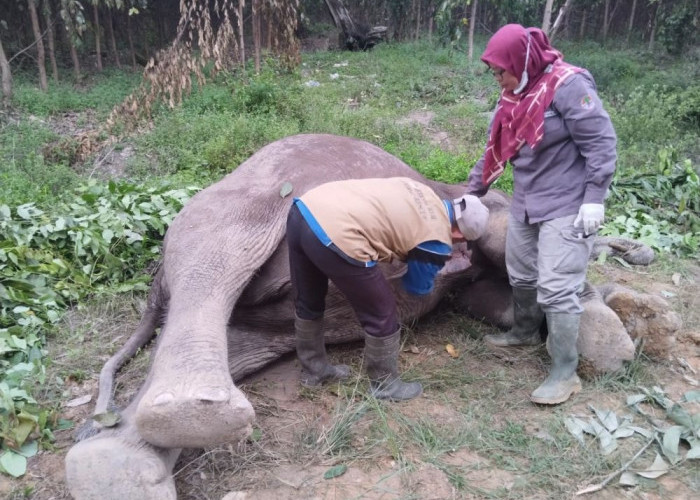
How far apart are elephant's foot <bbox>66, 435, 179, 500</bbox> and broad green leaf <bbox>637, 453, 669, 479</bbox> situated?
1.77 meters

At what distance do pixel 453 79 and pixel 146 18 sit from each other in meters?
6.92

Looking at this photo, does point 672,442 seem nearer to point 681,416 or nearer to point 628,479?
point 681,416

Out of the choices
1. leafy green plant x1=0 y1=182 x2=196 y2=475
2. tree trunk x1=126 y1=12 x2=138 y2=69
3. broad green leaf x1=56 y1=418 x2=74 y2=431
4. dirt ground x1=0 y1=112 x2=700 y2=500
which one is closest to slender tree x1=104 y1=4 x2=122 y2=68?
tree trunk x1=126 y1=12 x2=138 y2=69

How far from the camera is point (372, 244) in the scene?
2473 millimetres

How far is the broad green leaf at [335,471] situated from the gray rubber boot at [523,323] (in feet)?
4.39

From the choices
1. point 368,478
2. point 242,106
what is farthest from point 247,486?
point 242,106

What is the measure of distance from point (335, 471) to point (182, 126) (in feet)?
18.0

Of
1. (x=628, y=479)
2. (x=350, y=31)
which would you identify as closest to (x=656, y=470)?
(x=628, y=479)

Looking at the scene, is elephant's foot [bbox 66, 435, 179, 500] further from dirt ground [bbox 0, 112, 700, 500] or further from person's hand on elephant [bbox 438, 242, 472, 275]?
person's hand on elephant [bbox 438, 242, 472, 275]

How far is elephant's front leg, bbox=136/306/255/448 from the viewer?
1.90 m

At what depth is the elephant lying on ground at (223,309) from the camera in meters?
1.95

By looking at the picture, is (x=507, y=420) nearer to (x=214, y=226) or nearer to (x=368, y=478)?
(x=368, y=478)

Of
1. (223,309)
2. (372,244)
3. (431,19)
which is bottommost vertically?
(223,309)

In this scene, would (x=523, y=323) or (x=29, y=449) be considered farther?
(x=523, y=323)
